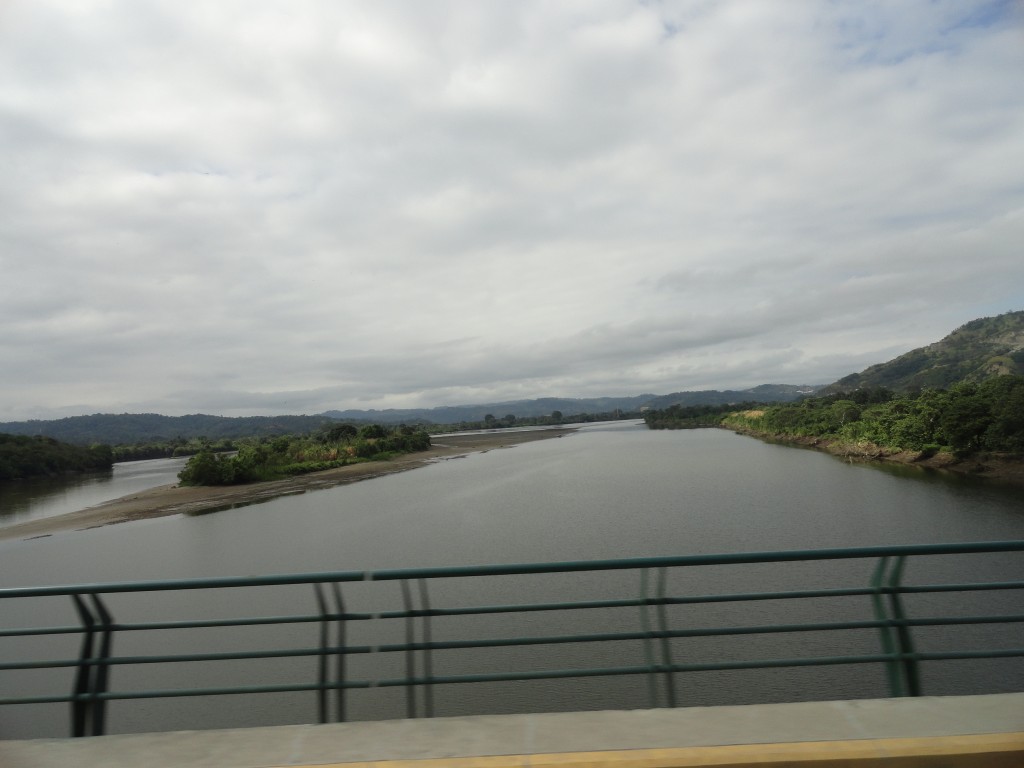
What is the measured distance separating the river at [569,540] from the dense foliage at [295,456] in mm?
11171

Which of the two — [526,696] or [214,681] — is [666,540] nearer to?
[526,696]

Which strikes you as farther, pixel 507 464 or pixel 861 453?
pixel 507 464

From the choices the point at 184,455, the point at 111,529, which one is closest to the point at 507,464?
the point at 111,529

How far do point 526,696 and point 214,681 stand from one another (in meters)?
5.96

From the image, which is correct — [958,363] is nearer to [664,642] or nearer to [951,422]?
[951,422]

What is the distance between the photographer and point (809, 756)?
3225 mm

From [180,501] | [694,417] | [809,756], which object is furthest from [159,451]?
[809,756]

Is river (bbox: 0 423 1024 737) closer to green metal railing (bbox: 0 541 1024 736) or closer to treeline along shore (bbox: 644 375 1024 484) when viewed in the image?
treeline along shore (bbox: 644 375 1024 484)

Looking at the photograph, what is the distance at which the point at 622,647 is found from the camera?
12195 millimetres

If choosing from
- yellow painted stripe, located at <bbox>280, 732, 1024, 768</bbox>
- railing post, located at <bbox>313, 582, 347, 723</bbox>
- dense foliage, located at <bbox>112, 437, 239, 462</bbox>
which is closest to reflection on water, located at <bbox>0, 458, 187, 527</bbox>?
dense foliage, located at <bbox>112, 437, 239, 462</bbox>

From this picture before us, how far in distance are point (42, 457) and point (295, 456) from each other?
3855 cm

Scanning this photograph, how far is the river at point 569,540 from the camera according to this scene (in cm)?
1049

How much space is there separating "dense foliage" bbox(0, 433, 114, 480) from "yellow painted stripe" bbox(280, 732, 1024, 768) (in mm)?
92702

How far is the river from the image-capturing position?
413 inches
